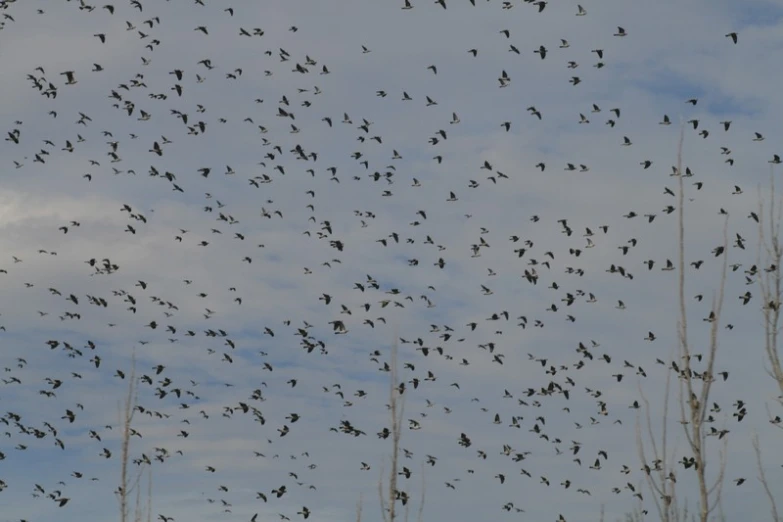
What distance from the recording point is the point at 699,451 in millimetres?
13047

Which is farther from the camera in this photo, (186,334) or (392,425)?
(186,334)

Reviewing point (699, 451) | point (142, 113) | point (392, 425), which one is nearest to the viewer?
point (699, 451)

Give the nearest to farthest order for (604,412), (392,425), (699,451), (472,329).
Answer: (699,451) → (392,425) → (604,412) → (472,329)

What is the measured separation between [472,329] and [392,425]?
897 inches

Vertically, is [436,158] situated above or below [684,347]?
above

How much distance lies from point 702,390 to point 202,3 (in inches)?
1280

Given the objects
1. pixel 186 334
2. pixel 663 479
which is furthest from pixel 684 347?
pixel 186 334

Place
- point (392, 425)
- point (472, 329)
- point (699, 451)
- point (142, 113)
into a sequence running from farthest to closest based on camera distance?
point (472, 329) → point (142, 113) → point (392, 425) → point (699, 451)

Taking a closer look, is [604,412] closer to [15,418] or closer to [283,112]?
[283,112]

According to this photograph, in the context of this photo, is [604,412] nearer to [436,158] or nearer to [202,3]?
[436,158]

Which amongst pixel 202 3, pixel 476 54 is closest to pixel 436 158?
pixel 476 54

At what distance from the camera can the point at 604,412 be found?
38.0 meters

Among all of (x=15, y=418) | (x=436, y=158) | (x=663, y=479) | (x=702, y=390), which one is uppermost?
(x=436, y=158)

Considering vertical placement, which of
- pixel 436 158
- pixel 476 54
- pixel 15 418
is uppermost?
pixel 476 54
